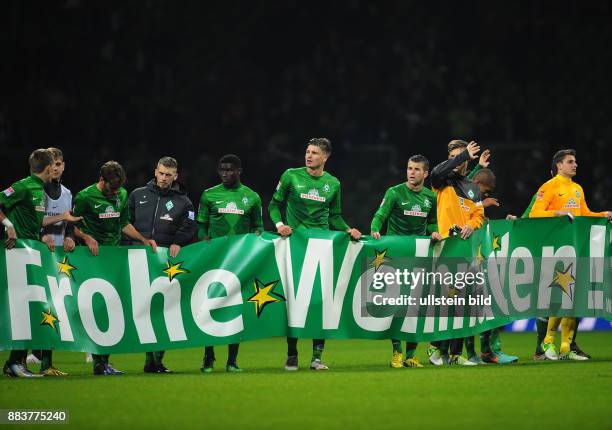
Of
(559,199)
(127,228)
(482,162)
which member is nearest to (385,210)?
(482,162)

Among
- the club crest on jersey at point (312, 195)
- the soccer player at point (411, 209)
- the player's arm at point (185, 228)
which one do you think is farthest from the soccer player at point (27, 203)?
the soccer player at point (411, 209)

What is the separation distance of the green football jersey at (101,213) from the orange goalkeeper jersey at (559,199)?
4.68 m

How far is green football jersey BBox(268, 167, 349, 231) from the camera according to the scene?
1046cm

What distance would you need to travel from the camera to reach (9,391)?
8102mm

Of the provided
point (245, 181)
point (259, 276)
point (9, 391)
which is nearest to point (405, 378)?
point (259, 276)

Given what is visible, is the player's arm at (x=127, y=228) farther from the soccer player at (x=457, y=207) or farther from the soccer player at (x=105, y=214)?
the soccer player at (x=457, y=207)

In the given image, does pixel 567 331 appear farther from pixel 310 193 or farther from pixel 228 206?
pixel 228 206

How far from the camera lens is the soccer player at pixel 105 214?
9.77 meters

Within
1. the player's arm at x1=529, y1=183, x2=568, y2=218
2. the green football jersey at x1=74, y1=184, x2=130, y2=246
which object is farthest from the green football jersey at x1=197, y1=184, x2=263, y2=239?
the player's arm at x1=529, y1=183, x2=568, y2=218

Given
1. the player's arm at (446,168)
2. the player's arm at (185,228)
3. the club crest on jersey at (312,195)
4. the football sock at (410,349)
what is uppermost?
the player's arm at (446,168)

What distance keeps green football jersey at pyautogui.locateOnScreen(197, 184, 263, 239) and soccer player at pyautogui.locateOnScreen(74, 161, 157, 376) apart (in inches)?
28.6

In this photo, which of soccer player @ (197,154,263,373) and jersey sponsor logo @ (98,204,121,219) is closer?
jersey sponsor logo @ (98,204,121,219)

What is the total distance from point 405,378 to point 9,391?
340 centimetres

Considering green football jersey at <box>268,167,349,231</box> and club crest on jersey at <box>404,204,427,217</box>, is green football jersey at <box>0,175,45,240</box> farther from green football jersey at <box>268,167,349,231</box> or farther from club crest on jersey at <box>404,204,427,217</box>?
club crest on jersey at <box>404,204,427,217</box>
